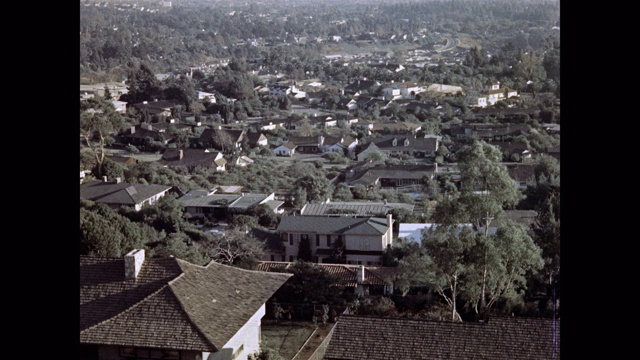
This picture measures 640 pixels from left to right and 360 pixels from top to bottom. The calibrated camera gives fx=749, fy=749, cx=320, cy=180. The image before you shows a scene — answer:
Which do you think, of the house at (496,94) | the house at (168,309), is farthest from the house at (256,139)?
the house at (168,309)

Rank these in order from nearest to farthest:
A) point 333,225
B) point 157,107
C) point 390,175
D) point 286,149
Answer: point 333,225 → point 390,175 → point 286,149 → point 157,107

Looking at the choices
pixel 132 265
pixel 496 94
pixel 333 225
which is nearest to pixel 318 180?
pixel 333 225

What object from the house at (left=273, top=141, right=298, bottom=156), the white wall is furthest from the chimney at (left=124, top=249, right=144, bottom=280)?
the house at (left=273, top=141, right=298, bottom=156)

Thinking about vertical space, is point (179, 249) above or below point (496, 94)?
below

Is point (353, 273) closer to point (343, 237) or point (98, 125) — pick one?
point (343, 237)
